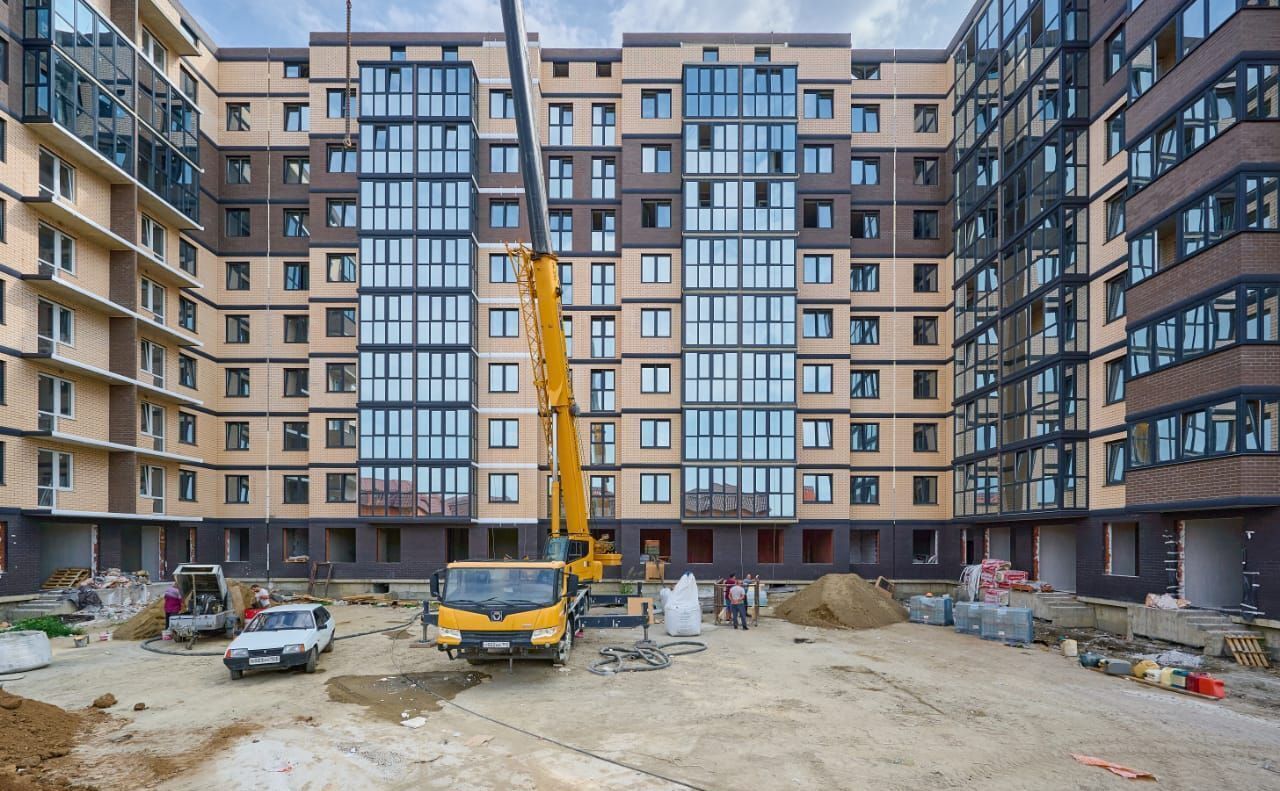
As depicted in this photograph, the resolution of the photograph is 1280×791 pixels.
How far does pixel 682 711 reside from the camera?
13.4m

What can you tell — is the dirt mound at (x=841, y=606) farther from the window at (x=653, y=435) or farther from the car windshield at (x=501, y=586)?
the car windshield at (x=501, y=586)

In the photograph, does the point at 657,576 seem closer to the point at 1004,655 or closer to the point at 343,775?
the point at 1004,655

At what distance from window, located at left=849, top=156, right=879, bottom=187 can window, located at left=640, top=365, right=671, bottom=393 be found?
46.4 feet

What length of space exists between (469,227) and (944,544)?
27.8 m

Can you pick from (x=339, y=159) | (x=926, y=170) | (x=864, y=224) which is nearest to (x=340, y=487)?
(x=339, y=159)

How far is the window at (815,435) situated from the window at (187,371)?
98.2 ft

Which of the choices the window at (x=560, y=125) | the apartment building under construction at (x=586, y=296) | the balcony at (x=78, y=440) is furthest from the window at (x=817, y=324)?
the balcony at (x=78, y=440)

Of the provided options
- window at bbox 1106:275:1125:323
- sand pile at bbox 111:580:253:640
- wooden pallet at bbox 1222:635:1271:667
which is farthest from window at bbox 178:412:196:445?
wooden pallet at bbox 1222:635:1271:667

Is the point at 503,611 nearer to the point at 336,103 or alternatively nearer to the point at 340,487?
the point at 340,487

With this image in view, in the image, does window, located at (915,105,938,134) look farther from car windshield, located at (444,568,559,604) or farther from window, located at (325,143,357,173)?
car windshield, located at (444,568,559,604)

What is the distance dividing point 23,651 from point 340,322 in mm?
22092

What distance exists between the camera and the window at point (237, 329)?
3806 cm

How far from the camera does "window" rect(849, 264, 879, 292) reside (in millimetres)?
37938

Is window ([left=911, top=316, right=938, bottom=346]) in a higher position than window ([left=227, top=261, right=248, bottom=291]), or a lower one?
lower
